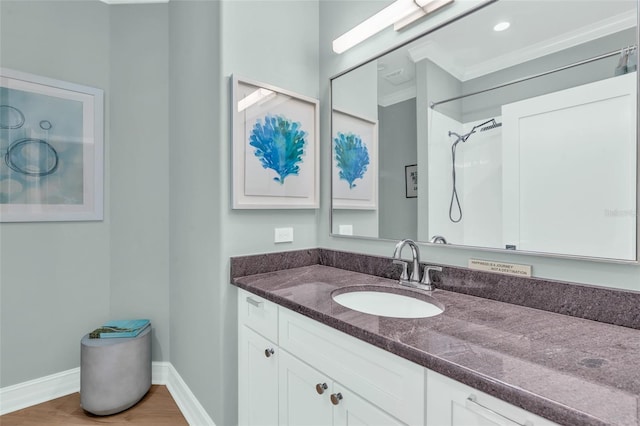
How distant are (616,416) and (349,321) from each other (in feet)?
1.86

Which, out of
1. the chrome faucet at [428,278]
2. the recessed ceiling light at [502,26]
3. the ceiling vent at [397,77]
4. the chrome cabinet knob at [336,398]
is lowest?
the chrome cabinet knob at [336,398]

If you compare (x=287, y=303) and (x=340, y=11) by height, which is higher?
(x=340, y=11)

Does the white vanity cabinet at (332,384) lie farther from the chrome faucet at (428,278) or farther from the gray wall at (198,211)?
the chrome faucet at (428,278)

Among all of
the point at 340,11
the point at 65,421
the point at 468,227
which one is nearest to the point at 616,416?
the point at 468,227

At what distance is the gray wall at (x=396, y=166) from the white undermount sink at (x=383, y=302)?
1.01ft

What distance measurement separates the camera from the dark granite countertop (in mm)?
520

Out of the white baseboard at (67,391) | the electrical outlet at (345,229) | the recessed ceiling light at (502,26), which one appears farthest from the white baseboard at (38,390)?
the recessed ceiling light at (502,26)

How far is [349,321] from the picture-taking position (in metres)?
0.90

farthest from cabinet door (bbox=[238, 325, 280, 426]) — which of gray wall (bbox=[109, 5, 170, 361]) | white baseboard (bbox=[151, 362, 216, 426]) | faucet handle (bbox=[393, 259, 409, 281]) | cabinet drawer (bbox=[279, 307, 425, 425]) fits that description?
gray wall (bbox=[109, 5, 170, 361])

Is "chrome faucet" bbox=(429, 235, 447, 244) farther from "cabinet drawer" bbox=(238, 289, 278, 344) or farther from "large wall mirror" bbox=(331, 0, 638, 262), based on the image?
"cabinet drawer" bbox=(238, 289, 278, 344)

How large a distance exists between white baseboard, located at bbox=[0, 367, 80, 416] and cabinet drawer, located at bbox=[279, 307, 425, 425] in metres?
1.79

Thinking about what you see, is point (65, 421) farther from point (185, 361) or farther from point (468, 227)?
point (468, 227)

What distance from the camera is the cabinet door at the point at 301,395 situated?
1001mm

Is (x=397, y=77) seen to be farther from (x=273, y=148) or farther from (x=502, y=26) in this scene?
(x=273, y=148)
